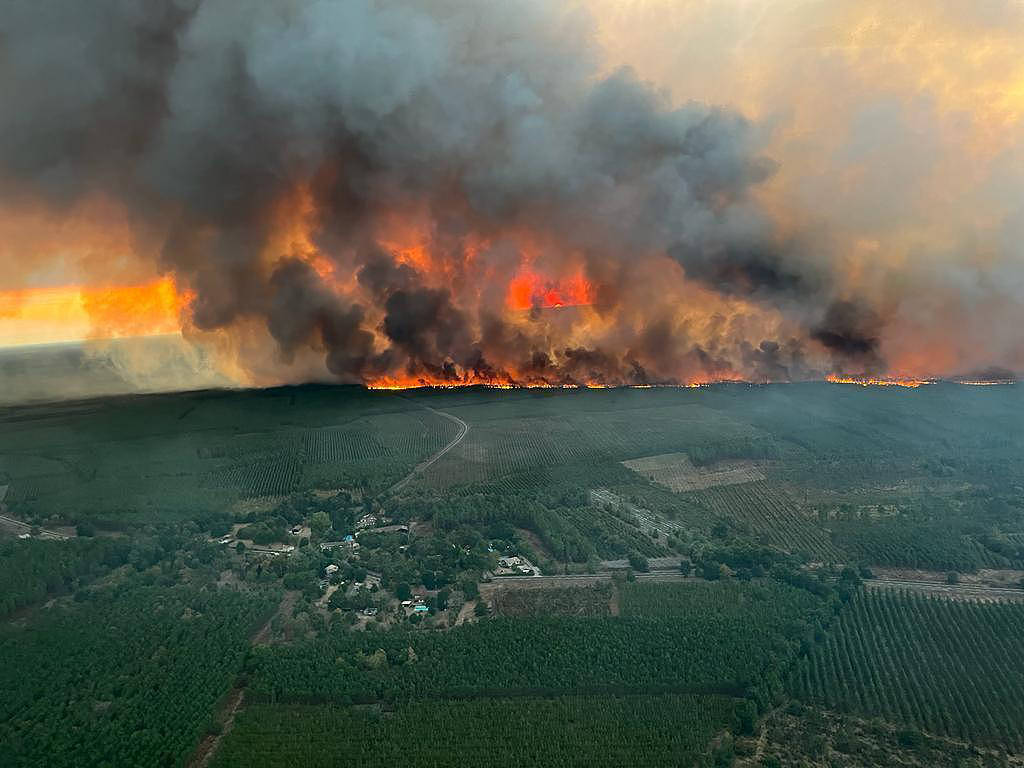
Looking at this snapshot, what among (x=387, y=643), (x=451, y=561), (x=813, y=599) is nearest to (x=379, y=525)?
(x=451, y=561)

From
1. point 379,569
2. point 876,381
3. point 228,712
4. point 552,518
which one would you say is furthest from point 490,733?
point 876,381

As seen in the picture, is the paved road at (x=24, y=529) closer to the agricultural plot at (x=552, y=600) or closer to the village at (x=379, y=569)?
the village at (x=379, y=569)

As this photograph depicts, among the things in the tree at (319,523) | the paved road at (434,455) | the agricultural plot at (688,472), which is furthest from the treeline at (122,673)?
the agricultural plot at (688,472)

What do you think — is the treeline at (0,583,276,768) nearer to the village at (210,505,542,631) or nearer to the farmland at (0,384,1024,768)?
the farmland at (0,384,1024,768)

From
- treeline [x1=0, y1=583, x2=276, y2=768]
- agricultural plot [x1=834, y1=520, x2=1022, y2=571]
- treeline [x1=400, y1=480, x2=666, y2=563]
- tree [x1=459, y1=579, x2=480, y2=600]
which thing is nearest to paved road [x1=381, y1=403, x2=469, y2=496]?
treeline [x1=400, y1=480, x2=666, y2=563]

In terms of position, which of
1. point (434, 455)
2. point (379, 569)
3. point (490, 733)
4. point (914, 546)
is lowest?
point (490, 733)

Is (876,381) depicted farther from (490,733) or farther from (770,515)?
(490,733)

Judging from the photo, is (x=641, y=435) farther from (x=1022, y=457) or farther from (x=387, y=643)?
(x=387, y=643)
